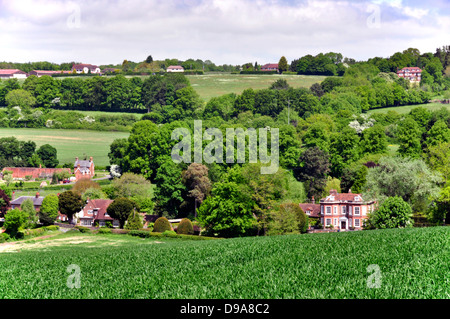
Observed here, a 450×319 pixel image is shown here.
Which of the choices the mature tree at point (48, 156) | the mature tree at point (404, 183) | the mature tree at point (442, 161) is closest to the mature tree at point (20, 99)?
the mature tree at point (48, 156)

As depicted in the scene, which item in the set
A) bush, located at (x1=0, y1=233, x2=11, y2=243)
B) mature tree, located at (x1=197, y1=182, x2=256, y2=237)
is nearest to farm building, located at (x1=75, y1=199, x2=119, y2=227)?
bush, located at (x1=0, y1=233, x2=11, y2=243)

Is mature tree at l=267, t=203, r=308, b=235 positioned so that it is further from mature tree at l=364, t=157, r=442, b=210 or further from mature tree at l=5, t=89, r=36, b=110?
mature tree at l=5, t=89, r=36, b=110

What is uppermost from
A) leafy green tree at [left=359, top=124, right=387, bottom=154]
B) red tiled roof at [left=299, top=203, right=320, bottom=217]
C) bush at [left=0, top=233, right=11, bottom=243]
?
leafy green tree at [left=359, top=124, right=387, bottom=154]

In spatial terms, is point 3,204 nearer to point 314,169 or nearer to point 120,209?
point 120,209

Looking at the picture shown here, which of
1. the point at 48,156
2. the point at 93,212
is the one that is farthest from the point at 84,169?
the point at 93,212

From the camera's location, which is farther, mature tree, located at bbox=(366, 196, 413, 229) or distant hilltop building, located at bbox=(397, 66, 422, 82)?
distant hilltop building, located at bbox=(397, 66, 422, 82)

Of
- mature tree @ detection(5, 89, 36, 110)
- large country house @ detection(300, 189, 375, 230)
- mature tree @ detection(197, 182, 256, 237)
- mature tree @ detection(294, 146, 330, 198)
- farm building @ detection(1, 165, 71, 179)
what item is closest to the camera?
mature tree @ detection(197, 182, 256, 237)

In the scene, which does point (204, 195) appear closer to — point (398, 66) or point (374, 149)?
point (374, 149)
